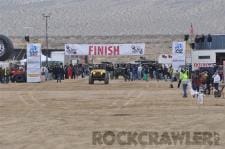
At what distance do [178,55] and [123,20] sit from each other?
130 meters

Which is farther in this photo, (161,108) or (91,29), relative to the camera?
(91,29)

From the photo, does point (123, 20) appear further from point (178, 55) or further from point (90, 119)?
point (90, 119)

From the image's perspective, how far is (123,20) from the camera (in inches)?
7141

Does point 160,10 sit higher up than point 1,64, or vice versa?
point 160,10

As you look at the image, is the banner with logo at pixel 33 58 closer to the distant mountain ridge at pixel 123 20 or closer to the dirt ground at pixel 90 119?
the dirt ground at pixel 90 119

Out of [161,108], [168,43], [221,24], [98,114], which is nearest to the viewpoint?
[98,114]

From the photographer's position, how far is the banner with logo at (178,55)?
171 feet

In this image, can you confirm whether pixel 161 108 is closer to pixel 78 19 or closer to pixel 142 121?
pixel 142 121

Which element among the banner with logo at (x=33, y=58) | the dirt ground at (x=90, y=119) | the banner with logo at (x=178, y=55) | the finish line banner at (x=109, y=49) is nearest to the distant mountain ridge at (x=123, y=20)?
the finish line banner at (x=109, y=49)

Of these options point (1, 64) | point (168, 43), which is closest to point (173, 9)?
point (168, 43)

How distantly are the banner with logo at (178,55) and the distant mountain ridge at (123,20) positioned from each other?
4096 inches

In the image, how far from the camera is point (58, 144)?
15797mm

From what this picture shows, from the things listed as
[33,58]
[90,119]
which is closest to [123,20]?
[33,58]

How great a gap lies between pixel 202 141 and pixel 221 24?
151 metres
